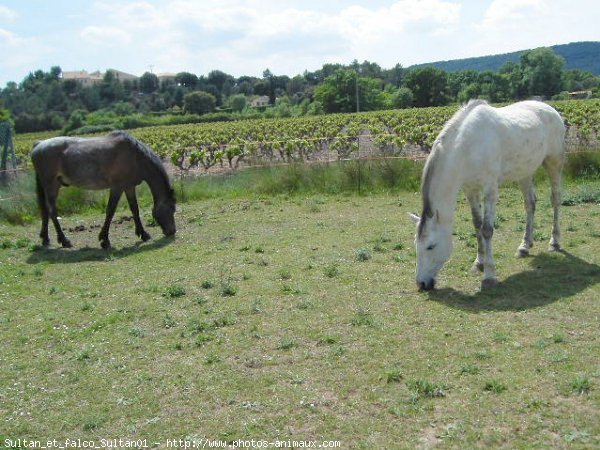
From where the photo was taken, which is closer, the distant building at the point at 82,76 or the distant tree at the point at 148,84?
the distant tree at the point at 148,84

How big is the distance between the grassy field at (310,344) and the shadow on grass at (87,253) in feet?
Result: 0.25

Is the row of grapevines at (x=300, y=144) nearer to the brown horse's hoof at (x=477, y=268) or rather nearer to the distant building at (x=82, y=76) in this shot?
the brown horse's hoof at (x=477, y=268)

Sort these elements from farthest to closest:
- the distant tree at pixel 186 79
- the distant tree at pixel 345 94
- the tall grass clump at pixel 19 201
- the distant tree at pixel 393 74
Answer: the distant tree at pixel 186 79, the distant tree at pixel 393 74, the distant tree at pixel 345 94, the tall grass clump at pixel 19 201

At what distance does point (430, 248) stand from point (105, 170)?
6933 millimetres

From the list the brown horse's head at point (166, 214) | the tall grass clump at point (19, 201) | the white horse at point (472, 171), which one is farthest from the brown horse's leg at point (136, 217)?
the white horse at point (472, 171)

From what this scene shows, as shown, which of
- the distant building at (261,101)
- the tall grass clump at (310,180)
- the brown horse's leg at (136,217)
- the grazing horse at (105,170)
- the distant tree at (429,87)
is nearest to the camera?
the grazing horse at (105,170)

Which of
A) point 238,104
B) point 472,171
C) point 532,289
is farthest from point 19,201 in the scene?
point 238,104

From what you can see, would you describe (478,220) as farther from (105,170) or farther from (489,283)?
(105,170)

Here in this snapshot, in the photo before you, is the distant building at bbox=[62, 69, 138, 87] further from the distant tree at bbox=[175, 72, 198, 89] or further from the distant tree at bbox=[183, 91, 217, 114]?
the distant tree at bbox=[183, 91, 217, 114]

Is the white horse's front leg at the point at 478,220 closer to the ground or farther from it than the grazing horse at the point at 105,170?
closer to the ground

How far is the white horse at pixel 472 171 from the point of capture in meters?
6.82

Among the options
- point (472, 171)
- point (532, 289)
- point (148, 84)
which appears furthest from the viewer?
point (148, 84)

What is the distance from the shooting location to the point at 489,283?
22.9 ft

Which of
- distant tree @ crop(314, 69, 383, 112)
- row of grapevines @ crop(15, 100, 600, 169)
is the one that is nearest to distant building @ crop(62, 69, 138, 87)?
distant tree @ crop(314, 69, 383, 112)
